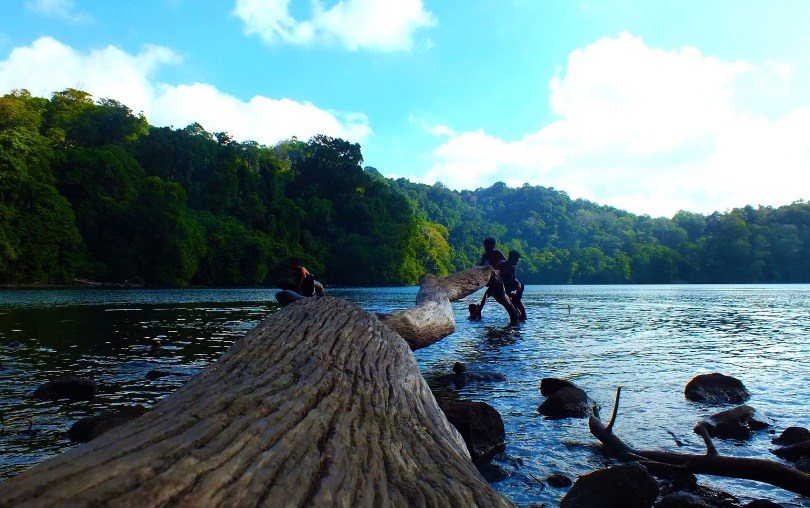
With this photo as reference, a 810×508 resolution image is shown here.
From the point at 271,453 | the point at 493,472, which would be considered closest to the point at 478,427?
the point at 493,472

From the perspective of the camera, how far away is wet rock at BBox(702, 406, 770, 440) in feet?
19.7

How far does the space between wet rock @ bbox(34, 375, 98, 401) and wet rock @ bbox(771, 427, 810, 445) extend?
29.6 ft

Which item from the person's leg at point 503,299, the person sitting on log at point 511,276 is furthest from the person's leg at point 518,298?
the person's leg at point 503,299

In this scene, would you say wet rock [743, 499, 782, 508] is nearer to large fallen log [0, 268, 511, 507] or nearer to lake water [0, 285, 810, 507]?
lake water [0, 285, 810, 507]

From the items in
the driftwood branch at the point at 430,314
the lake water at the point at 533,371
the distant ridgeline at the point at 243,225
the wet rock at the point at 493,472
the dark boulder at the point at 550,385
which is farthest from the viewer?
the distant ridgeline at the point at 243,225

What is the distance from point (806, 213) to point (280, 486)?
478 ft

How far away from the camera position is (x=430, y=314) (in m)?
10.6

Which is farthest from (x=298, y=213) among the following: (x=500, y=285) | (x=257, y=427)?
(x=257, y=427)

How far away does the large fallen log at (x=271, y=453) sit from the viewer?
1384 mm

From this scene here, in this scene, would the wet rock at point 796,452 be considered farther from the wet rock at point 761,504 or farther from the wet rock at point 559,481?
the wet rock at point 559,481

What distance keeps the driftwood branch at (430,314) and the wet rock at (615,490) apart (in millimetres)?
5068

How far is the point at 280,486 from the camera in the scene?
157 cm

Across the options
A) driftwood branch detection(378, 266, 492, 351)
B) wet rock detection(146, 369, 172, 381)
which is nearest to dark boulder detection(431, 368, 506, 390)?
driftwood branch detection(378, 266, 492, 351)

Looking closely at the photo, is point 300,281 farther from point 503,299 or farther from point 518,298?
point 518,298
